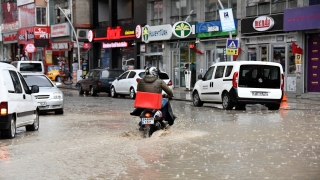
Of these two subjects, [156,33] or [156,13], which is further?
[156,13]

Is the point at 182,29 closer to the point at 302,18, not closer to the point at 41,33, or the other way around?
→ the point at 302,18

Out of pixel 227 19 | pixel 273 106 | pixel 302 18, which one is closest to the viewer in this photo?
pixel 273 106


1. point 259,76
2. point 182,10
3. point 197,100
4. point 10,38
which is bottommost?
point 197,100

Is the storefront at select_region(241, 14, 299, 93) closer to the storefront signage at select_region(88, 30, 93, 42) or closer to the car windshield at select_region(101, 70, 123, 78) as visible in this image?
the car windshield at select_region(101, 70, 123, 78)

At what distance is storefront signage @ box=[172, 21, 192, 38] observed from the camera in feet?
141

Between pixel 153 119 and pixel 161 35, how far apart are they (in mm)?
31915

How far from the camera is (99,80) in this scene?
38.8m

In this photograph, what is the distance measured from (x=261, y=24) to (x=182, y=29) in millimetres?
7980

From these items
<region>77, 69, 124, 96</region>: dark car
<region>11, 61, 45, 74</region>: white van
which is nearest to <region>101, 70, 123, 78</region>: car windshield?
<region>77, 69, 124, 96</region>: dark car

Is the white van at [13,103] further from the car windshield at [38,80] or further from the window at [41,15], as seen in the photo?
the window at [41,15]

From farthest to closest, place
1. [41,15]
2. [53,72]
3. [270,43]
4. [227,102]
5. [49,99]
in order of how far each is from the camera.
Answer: [41,15]
[53,72]
[270,43]
[227,102]
[49,99]

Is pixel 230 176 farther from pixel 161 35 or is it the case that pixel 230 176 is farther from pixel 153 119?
pixel 161 35

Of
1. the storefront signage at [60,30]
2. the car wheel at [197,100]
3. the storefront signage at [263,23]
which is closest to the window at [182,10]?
the storefront signage at [263,23]

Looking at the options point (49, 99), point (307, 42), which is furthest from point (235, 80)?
point (307, 42)
